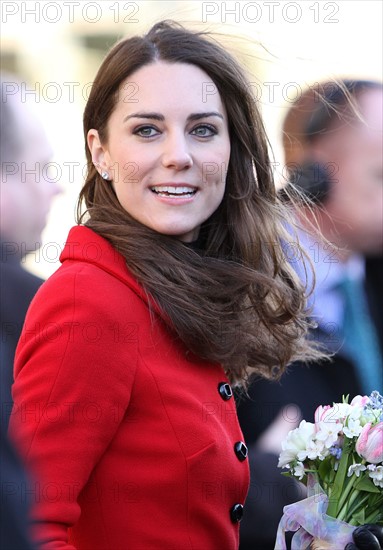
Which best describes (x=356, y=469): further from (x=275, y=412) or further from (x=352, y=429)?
(x=275, y=412)

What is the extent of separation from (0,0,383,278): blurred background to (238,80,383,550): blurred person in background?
12 cm

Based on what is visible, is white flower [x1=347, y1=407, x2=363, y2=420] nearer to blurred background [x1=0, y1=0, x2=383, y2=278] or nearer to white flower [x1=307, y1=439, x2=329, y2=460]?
white flower [x1=307, y1=439, x2=329, y2=460]

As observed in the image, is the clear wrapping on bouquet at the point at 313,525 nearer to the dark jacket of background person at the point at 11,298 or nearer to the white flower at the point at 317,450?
the white flower at the point at 317,450

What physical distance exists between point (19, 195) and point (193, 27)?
1.05m

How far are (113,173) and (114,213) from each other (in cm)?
11

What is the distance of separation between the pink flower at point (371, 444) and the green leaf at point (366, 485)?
2.0 inches

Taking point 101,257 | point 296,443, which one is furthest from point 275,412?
point 101,257

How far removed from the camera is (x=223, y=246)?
307 cm

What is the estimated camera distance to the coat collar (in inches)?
105

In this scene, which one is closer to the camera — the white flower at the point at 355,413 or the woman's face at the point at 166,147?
the white flower at the point at 355,413

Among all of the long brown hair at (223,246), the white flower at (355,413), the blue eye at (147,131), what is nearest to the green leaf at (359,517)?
the white flower at (355,413)

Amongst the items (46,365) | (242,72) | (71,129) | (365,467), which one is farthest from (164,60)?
(71,129)

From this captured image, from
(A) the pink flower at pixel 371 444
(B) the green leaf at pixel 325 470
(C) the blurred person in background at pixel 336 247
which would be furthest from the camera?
(C) the blurred person in background at pixel 336 247

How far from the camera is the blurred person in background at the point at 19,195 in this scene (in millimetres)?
3732
